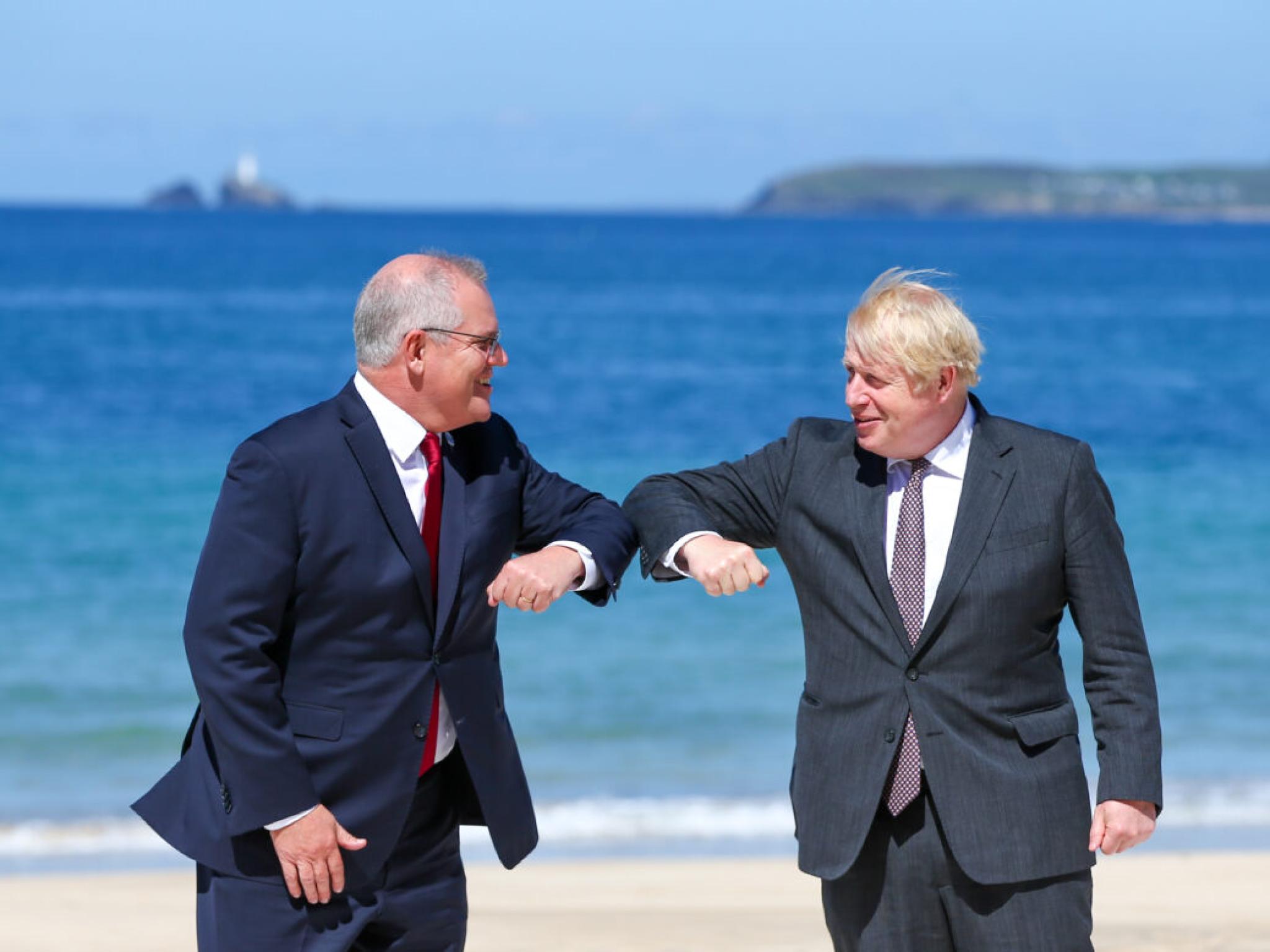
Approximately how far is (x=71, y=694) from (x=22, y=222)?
4704 inches

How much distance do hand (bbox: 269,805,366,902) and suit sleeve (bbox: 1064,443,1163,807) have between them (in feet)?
4.66

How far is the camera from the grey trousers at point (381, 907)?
3289 millimetres

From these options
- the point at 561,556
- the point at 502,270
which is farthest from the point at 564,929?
the point at 502,270

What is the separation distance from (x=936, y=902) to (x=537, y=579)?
973 mm

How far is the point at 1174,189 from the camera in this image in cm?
18700

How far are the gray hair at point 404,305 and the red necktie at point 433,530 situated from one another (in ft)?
0.67

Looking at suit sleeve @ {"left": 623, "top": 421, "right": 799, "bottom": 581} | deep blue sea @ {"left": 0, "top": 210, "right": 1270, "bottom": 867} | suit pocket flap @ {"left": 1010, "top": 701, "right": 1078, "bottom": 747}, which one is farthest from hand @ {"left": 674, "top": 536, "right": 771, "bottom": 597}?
deep blue sea @ {"left": 0, "top": 210, "right": 1270, "bottom": 867}

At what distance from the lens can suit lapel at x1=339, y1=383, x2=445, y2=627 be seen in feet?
10.8

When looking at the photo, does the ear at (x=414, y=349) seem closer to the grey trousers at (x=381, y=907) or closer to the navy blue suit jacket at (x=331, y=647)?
the navy blue suit jacket at (x=331, y=647)

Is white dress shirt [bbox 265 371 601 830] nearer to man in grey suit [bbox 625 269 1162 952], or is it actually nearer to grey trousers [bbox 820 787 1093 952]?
man in grey suit [bbox 625 269 1162 952]

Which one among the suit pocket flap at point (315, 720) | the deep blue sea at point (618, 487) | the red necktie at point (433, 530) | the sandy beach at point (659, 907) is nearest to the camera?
the suit pocket flap at point (315, 720)

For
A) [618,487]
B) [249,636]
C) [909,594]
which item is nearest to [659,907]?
[909,594]

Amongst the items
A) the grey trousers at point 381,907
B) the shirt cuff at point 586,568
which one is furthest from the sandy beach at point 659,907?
the shirt cuff at point 586,568

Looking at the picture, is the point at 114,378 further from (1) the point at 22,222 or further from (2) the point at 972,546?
(1) the point at 22,222
